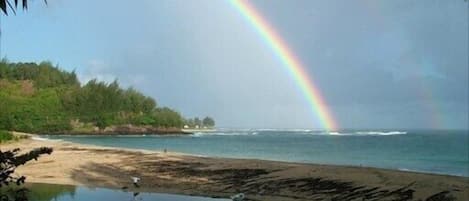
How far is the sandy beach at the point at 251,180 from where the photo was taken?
→ 75.3ft

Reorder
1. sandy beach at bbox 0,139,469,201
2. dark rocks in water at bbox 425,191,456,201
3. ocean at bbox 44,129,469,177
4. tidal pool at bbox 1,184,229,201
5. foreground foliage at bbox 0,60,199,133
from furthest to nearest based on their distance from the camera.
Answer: foreground foliage at bbox 0,60,199,133 → ocean at bbox 44,129,469,177 → sandy beach at bbox 0,139,469,201 → tidal pool at bbox 1,184,229,201 → dark rocks in water at bbox 425,191,456,201

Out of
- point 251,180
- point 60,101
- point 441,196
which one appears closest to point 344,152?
point 251,180

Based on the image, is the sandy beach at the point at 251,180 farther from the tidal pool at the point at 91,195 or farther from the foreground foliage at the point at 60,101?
the foreground foliage at the point at 60,101

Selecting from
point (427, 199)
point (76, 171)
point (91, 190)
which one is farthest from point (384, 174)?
point (76, 171)

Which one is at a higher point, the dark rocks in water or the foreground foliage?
the foreground foliage

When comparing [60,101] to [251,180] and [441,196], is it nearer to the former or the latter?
[251,180]

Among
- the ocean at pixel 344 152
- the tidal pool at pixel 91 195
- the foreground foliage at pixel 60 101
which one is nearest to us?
the tidal pool at pixel 91 195

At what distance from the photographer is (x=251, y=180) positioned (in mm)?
26969

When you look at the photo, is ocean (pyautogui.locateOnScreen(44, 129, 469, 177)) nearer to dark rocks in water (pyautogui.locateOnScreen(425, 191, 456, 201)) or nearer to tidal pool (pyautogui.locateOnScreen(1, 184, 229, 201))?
dark rocks in water (pyautogui.locateOnScreen(425, 191, 456, 201))

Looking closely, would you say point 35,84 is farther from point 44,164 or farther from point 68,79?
point 44,164

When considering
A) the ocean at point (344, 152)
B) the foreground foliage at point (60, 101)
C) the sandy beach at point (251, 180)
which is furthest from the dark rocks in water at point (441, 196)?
the foreground foliage at point (60, 101)

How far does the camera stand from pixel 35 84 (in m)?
166

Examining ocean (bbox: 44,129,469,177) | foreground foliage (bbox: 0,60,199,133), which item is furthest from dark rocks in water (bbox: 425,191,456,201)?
foreground foliage (bbox: 0,60,199,133)

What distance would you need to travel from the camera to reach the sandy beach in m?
22.9
